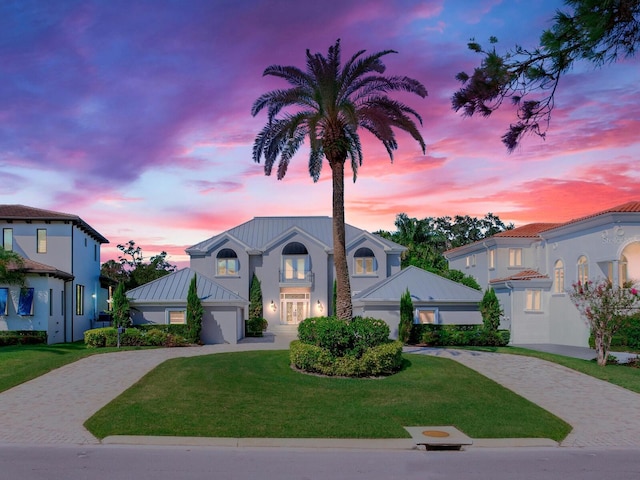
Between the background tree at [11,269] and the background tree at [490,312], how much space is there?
25208 millimetres

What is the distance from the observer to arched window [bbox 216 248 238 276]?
4662 centimetres

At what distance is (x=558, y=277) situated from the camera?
3600 centimetres

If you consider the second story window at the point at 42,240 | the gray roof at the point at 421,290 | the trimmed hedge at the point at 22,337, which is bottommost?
the trimmed hedge at the point at 22,337

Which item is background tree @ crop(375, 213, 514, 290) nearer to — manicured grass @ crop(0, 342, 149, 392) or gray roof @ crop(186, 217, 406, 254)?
gray roof @ crop(186, 217, 406, 254)

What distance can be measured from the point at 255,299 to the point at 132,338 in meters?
15.5

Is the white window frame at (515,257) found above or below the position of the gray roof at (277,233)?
below

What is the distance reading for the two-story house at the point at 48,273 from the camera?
110 feet

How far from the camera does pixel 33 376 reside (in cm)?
2081

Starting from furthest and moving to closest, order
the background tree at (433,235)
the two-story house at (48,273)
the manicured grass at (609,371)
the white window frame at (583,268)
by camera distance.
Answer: the background tree at (433,235), the two-story house at (48,273), the white window frame at (583,268), the manicured grass at (609,371)

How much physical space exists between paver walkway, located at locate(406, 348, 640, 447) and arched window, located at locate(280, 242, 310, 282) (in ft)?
68.9

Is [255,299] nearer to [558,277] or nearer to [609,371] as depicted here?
[558,277]

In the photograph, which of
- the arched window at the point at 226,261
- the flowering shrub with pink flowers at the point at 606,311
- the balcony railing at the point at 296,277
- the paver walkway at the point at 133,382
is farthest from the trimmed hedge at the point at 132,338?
the flowering shrub with pink flowers at the point at 606,311

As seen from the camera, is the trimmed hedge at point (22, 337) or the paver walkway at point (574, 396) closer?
the paver walkway at point (574, 396)

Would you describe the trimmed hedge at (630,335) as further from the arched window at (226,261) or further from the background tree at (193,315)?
the arched window at (226,261)
